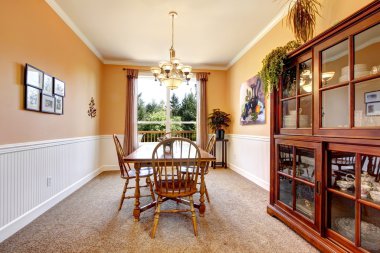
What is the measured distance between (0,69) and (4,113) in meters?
0.41

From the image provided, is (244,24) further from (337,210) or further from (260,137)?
(337,210)

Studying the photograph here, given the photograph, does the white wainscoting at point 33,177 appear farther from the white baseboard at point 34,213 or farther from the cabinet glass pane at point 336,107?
the cabinet glass pane at point 336,107

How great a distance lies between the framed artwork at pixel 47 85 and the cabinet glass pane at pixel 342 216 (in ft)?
10.6

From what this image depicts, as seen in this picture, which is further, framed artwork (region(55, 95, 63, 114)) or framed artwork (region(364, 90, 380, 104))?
framed artwork (region(55, 95, 63, 114))

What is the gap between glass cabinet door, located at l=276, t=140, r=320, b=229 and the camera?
175cm

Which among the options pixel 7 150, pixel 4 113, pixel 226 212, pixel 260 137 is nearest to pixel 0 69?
pixel 4 113

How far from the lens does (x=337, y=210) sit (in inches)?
62.1

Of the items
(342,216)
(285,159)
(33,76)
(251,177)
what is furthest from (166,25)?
(342,216)

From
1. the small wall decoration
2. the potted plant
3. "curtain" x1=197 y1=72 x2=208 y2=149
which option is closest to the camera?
the small wall decoration

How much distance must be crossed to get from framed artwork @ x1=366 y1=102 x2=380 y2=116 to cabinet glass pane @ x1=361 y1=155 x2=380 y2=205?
0.28 meters

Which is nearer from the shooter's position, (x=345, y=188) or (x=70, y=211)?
(x=345, y=188)

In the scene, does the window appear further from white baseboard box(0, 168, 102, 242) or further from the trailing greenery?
white baseboard box(0, 168, 102, 242)

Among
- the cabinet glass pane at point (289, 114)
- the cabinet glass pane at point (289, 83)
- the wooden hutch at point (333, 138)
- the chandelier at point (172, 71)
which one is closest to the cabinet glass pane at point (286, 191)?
the wooden hutch at point (333, 138)

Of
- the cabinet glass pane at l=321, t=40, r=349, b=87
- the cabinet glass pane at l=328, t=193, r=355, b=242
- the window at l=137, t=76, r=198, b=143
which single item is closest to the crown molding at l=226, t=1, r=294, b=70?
the cabinet glass pane at l=321, t=40, r=349, b=87
